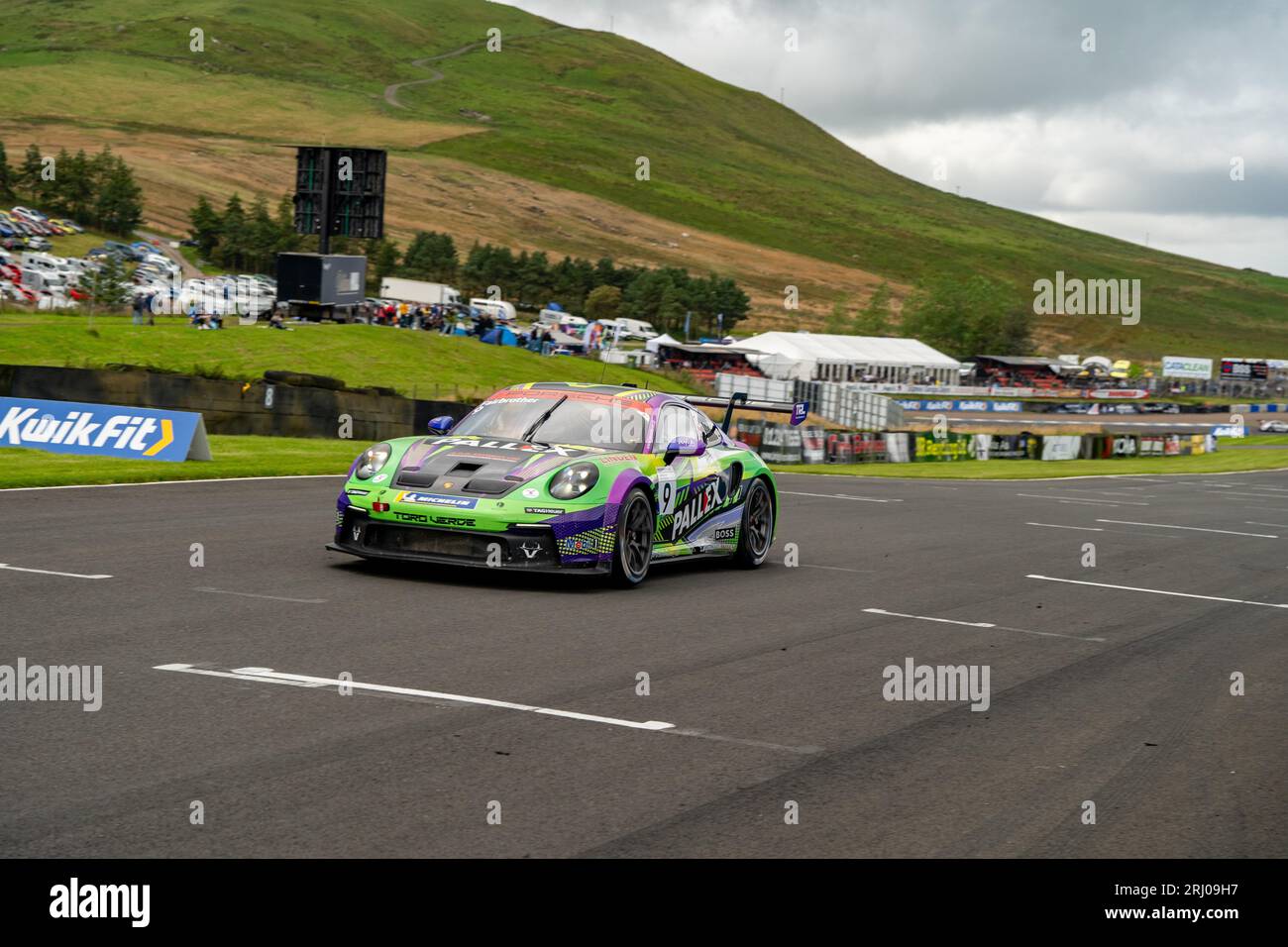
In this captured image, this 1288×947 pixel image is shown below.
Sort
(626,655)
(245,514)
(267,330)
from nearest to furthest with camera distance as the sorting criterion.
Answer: (626,655) < (245,514) < (267,330)

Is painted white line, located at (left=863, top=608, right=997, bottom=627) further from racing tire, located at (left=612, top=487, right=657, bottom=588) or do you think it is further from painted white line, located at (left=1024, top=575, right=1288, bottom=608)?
painted white line, located at (left=1024, top=575, right=1288, bottom=608)

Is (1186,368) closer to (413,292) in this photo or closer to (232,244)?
(413,292)

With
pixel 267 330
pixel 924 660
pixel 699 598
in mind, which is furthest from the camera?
pixel 267 330

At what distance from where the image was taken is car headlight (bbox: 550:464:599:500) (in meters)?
10.3

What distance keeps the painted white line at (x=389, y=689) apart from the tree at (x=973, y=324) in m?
143

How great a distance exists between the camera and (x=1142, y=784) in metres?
6.05

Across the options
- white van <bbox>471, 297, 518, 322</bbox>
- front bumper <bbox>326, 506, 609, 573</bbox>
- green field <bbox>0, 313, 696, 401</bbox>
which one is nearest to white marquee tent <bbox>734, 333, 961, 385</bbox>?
white van <bbox>471, 297, 518, 322</bbox>

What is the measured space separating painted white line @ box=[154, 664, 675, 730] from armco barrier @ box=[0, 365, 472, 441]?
1525 centimetres

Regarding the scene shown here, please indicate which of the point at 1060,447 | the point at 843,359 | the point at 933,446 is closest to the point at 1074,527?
the point at 933,446

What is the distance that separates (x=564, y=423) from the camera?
1162 cm

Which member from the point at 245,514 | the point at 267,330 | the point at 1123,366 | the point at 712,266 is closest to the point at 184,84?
the point at 712,266

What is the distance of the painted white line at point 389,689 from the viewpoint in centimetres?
655

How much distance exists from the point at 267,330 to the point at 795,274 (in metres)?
148
